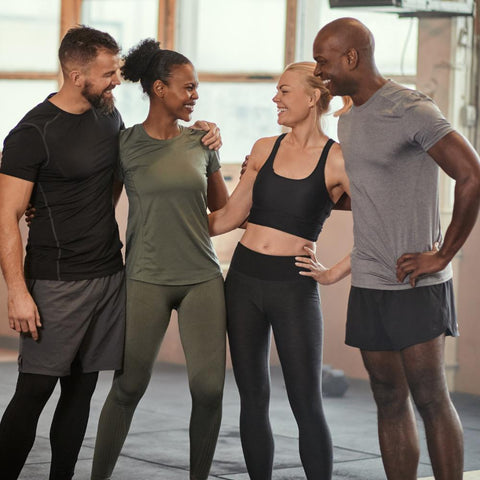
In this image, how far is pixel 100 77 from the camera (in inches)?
121

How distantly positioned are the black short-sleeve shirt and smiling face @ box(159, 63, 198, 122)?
0.26 metres

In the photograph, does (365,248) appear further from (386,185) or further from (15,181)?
(15,181)

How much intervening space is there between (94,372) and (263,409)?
0.54 m

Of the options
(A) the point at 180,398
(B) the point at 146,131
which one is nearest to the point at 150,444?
(A) the point at 180,398

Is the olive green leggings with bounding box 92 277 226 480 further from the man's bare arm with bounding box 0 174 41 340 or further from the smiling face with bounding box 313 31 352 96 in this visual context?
the smiling face with bounding box 313 31 352 96

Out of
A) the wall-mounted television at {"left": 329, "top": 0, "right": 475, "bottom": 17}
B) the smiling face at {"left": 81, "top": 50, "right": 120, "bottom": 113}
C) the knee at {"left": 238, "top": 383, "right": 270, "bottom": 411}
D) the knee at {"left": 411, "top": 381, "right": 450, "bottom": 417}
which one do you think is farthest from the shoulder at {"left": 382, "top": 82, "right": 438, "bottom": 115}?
the wall-mounted television at {"left": 329, "top": 0, "right": 475, "bottom": 17}

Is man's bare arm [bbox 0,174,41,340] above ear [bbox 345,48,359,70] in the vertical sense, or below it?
below

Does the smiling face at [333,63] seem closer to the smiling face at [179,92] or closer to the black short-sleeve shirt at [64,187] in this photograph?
the smiling face at [179,92]

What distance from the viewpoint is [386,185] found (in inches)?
110

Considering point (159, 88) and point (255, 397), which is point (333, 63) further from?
point (255, 397)

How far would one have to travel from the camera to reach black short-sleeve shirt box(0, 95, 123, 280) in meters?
2.99

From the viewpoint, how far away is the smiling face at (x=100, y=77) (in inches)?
121

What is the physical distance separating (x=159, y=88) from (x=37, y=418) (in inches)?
43.2

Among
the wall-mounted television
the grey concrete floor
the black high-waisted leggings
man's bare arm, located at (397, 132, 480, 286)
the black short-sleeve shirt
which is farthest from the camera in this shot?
the wall-mounted television
